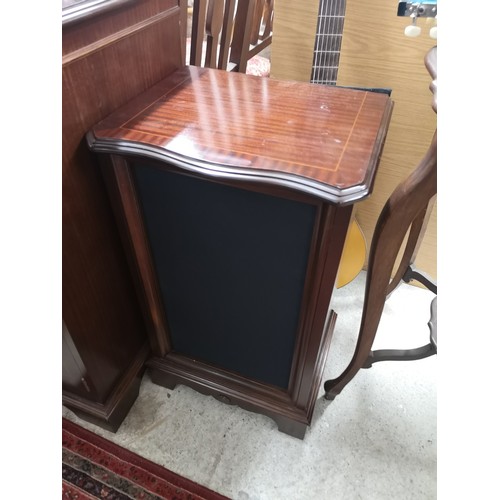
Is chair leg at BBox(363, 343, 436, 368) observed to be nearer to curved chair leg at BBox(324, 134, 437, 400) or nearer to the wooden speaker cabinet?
curved chair leg at BBox(324, 134, 437, 400)

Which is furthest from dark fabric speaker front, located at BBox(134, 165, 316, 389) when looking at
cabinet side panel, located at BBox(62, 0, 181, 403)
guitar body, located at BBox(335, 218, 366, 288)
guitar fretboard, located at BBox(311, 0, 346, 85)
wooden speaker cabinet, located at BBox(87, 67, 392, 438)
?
guitar fretboard, located at BBox(311, 0, 346, 85)

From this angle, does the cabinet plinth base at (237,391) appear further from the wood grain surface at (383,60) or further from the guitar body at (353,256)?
the wood grain surface at (383,60)

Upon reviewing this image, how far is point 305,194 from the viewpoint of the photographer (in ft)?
1.92

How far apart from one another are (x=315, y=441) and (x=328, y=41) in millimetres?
1187

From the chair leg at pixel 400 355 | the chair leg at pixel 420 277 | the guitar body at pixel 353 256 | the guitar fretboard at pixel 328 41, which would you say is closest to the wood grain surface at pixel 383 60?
the guitar fretboard at pixel 328 41

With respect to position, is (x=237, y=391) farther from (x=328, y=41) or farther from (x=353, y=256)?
(x=328, y=41)

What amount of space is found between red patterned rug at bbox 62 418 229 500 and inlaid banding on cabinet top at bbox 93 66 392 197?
0.85 metres

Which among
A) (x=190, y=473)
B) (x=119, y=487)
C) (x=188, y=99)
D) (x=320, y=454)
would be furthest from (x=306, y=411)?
(x=188, y=99)

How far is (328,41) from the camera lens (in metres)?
1.16

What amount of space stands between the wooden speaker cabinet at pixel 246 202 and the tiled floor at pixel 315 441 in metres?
0.14

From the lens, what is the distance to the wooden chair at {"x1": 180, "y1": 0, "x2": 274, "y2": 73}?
122 cm

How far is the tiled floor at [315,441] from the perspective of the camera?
995 millimetres

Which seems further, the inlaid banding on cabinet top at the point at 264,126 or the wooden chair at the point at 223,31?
the wooden chair at the point at 223,31
